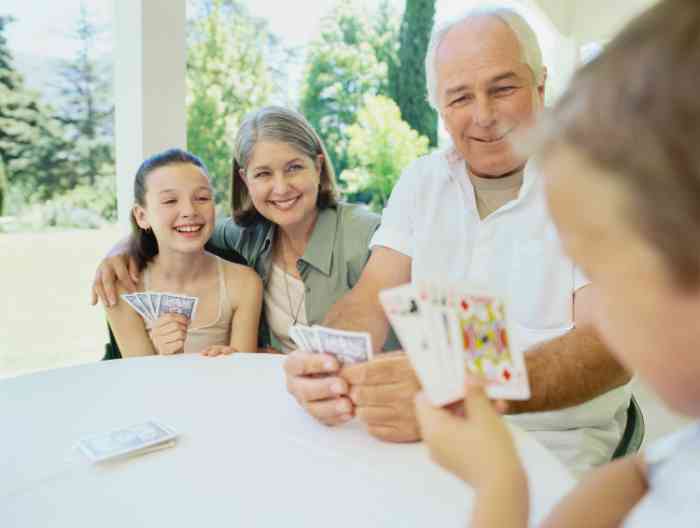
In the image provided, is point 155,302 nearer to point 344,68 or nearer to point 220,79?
point 220,79

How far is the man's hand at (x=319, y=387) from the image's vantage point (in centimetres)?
137

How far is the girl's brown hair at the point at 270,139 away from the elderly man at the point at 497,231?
0.47m

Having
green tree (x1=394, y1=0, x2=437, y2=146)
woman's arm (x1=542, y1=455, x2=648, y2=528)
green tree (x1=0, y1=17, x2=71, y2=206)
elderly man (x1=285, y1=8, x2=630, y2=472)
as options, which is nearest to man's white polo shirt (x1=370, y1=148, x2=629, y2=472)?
elderly man (x1=285, y1=8, x2=630, y2=472)

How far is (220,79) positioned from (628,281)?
32.4 ft

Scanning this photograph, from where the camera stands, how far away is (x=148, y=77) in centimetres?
315

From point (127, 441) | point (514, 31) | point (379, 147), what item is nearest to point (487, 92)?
point (514, 31)

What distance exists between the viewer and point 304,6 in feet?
36.4

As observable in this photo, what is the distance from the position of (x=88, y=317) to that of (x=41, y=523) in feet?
25.1

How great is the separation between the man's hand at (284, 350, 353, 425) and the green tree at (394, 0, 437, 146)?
390 inches

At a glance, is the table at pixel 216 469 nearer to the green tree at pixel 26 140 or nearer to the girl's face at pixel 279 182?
the girl's face at pixel 279 182

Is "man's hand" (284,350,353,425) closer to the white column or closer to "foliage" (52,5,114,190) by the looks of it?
the white column

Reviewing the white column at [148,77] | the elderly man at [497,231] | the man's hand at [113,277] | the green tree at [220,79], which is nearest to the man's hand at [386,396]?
the elderly man at [497,231]

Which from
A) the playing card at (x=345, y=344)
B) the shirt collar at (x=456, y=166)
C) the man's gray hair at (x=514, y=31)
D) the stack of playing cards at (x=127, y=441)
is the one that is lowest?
the stack of playing cards at (x=127, y=441)

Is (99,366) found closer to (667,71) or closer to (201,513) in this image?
(201,513)
